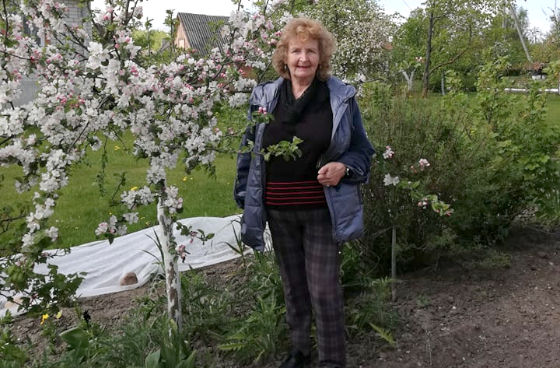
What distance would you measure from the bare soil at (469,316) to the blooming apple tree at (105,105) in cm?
123

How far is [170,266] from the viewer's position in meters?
3.01

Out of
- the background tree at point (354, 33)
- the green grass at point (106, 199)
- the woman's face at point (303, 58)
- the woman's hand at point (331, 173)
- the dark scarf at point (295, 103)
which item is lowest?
the green grass at point (106, 199)

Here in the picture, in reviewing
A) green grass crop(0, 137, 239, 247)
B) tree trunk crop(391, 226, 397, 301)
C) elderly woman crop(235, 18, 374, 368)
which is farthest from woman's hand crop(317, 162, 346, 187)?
green grass crop(0, 137, 239, 247)

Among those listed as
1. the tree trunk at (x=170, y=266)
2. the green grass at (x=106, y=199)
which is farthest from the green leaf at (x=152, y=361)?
the green grass at (x=106, y=199)

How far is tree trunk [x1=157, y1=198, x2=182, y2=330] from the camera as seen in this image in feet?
9.69

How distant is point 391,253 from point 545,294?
1090mm

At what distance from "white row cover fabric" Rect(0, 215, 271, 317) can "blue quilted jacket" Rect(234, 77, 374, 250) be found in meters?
1.35

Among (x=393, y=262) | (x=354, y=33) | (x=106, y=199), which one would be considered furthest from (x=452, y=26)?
(x=393, y=262)

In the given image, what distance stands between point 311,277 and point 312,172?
0.56m

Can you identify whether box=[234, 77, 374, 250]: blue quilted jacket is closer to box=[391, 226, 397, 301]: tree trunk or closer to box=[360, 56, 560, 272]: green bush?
box=[360, 56, 560, 272]: green bush

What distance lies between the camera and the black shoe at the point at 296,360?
3.03 meters

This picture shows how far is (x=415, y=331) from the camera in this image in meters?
3.39

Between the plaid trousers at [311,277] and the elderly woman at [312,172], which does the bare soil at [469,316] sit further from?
the elderly woman at [312,172]

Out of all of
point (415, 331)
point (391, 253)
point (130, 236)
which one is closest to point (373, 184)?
point (391, 253)
